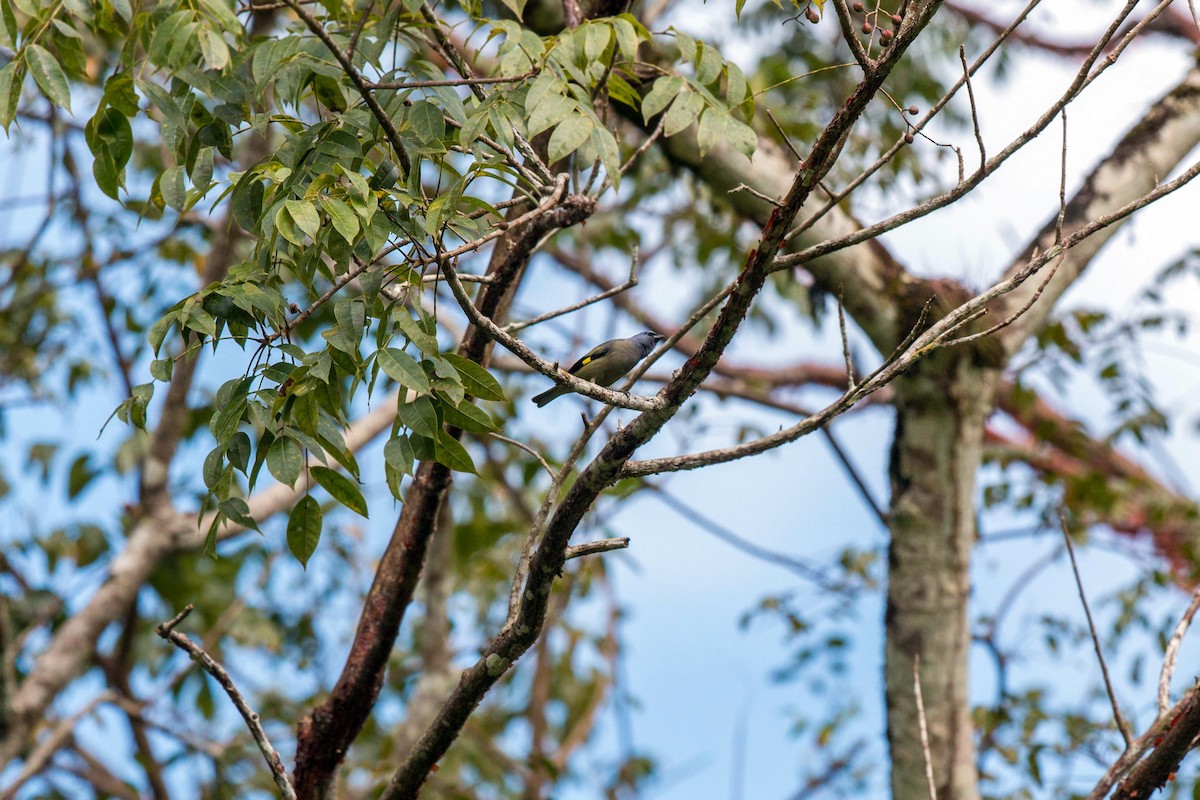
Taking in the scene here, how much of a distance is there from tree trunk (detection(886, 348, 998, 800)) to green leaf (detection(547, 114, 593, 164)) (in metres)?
3.12

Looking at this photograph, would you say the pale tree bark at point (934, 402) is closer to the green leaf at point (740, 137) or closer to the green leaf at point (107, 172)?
the green leaf at point (740, 137)

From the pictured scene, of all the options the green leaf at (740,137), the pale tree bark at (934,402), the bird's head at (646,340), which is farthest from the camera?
the bird's head at (646,340)

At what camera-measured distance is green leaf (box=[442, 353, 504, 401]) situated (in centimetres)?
234

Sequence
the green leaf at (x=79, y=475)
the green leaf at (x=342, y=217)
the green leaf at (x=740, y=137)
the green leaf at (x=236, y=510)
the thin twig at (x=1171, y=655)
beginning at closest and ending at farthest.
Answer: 1. the green leaf at (x=342, y=217)
2. the green leaf at (x=236, y=510)
3. the green leaf at (x=740, y=137)
4. the thin twig at (x=1171, y=655)
5. the green leaf at (x=79, y=475)

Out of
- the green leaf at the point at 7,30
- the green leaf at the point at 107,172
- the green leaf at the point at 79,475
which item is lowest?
the green leaf at the point at 107,172

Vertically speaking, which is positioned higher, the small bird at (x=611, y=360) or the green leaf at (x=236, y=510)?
the small bird at (x=611, y=360)

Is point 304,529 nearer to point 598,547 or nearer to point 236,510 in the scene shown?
point 236,510

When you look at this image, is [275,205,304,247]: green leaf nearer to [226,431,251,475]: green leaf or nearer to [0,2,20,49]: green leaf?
[226,431,251,475]: green leaf

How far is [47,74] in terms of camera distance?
233cm

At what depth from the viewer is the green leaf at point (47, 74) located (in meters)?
2.31

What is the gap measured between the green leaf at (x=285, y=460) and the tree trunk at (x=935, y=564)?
3.18m

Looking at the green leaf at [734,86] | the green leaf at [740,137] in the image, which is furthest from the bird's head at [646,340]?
the green leaf at [740,137]

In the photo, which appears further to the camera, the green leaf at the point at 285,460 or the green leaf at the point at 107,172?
the green leaf at the point at 107,172

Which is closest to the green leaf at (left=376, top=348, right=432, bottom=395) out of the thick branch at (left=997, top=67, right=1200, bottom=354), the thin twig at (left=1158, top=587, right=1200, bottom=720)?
the thin twig at (left=1158, top=587, right=1200, bottom=720)
